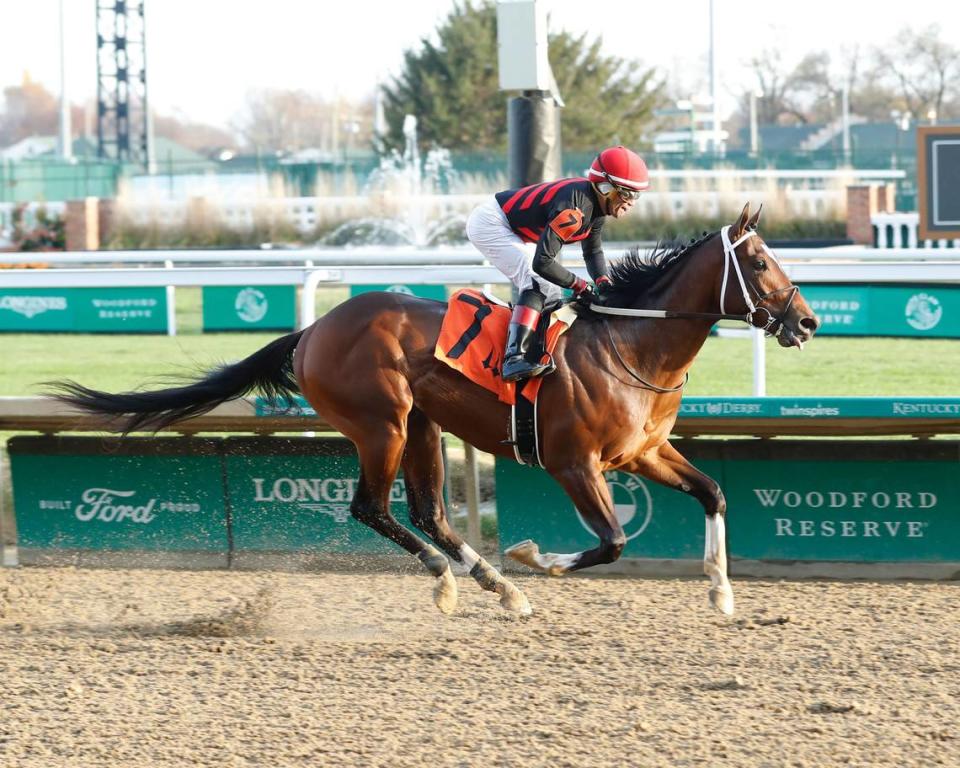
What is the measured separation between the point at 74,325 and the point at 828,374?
7.84m

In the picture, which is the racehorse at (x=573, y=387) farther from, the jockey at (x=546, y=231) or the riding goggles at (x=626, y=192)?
the riding goggles at (x=626, y=192)

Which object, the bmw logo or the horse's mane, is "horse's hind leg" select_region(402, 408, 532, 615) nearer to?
the bmw logo

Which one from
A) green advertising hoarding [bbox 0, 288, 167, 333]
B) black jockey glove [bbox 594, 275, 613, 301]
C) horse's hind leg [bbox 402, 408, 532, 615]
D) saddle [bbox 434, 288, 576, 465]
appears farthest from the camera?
green advertising hoarding [bbox 0, 288, 167, 333]

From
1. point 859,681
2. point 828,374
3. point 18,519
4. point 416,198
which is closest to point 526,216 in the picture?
point 859,681

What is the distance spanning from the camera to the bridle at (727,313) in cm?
445

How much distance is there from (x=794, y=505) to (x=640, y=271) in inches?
53.3

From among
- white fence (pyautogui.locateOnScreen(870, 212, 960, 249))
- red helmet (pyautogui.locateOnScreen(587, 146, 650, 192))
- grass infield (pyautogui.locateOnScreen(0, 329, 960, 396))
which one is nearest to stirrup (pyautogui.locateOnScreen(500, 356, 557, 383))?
red helmet (pyautogui.locateOnScreen(587, 146, 650, 192))

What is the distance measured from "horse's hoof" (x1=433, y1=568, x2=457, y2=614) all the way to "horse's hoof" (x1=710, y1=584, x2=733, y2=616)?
917 mm

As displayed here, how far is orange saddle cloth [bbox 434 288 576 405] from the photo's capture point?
15.5ft

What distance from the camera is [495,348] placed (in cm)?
475

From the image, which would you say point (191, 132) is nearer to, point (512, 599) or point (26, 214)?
point (26, 214)

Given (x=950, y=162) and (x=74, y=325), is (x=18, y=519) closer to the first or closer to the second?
(x=950, y=162)

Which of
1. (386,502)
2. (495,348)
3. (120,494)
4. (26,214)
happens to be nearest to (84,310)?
(120,494)

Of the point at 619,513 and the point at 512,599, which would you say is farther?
the point at 619,513
